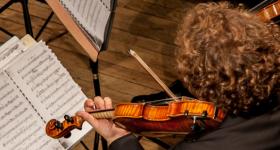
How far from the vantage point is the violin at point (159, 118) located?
114 cm

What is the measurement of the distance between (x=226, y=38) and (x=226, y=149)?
0.82ft

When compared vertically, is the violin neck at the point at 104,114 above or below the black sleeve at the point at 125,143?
above

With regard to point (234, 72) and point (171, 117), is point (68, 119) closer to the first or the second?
point (171, 117)

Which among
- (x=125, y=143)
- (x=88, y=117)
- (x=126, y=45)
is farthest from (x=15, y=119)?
(x=126, y=45)

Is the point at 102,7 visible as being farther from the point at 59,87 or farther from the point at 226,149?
the point at 226,149

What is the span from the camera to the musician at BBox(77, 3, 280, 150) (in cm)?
95

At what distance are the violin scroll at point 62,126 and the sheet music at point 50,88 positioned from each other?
89 millimetres

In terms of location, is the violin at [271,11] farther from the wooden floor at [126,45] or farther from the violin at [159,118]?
the wooden floor at [126,45]

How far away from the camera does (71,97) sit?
1.51 m

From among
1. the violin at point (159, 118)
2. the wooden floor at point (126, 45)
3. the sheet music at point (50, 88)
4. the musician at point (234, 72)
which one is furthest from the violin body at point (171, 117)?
the wooden floor at point (126, 45)

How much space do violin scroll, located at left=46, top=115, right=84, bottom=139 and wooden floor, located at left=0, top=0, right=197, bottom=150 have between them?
678mm

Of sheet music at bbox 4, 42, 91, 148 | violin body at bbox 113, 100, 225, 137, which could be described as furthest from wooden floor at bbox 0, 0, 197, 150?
violin body at bbox 113, 100, 225, 137

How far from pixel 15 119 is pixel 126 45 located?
3.73 feet

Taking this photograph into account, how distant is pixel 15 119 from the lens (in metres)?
1.48
